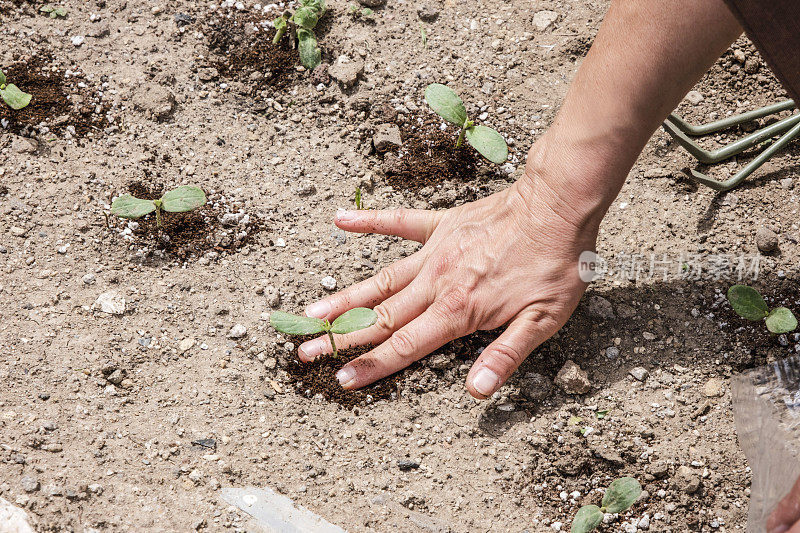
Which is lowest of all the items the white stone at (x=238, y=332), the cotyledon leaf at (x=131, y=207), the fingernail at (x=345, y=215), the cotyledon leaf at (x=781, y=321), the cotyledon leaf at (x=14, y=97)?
the white stone at (x=238, y=332)

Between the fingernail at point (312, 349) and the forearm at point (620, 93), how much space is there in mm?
787

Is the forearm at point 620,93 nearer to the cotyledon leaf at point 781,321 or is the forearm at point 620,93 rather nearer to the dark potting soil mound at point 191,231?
the cotyledon leaf at point 781,321

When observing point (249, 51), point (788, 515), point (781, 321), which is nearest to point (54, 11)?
point (249, 51)

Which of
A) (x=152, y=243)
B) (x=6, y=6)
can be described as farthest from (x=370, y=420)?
(x=6, y=6)

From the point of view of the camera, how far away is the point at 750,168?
2139 mm

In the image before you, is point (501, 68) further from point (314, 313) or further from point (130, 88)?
point (130, 88)

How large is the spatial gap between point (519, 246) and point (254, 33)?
1.41 metres

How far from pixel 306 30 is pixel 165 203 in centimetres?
91

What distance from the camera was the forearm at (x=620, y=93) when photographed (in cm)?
156

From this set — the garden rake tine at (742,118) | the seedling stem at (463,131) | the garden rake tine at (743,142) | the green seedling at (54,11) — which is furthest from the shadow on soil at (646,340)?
the green seedling at (54,11)

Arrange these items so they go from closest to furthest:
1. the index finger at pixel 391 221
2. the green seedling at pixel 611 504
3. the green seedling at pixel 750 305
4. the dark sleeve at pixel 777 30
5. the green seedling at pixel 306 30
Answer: the dark sleeve at pixel 777 30, the green seedling at pixel 611 504, the green seedling at pixel 750 305, the index finger at pixel 391 221, the green seedling at pixel 306 30

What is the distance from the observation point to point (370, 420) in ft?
6.34

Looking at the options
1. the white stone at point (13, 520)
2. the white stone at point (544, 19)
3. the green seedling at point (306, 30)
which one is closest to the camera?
the white stone at point (13, 520)

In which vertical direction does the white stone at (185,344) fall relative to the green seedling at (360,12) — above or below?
below
